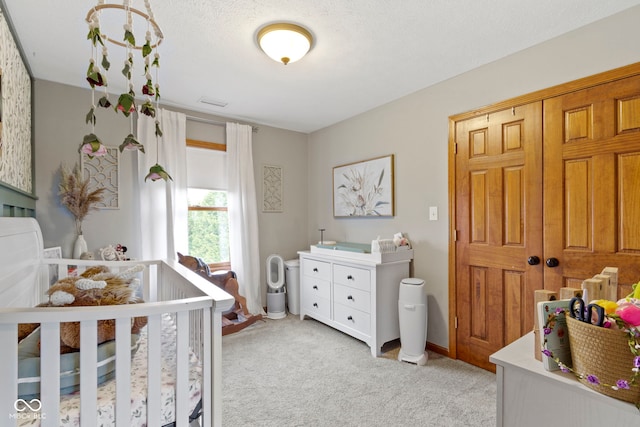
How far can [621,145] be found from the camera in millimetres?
1746

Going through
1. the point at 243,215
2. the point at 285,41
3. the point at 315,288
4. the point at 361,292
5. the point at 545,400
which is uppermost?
the point at 285,41

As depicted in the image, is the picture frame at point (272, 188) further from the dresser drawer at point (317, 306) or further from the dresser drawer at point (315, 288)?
the dresser drawer at point (317, 306)

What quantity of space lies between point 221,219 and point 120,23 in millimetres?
2134

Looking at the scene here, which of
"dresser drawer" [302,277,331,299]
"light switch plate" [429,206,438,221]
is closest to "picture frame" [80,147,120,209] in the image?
"dresser drawer" [302,277,331,299]

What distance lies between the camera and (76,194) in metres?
2.56

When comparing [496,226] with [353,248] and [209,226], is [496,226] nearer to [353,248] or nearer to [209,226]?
[353,248]

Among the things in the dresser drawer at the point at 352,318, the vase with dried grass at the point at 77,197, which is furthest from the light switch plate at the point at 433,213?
the vase with dried grass at the point at 77,197

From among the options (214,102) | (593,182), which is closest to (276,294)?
(214,102)

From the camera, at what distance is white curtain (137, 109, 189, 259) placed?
2.95 meters

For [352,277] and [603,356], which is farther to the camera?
[352,277]

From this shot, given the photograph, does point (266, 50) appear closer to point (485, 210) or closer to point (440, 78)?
point (440, 78)

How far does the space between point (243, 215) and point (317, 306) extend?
1315 millimetres

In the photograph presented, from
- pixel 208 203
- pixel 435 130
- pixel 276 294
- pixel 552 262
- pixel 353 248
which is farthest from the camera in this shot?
pixel 276 294

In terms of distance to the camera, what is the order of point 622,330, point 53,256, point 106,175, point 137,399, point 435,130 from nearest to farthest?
point 622,330 < point 137,399 < point 53,256 < point 435,130 < point 106,175
